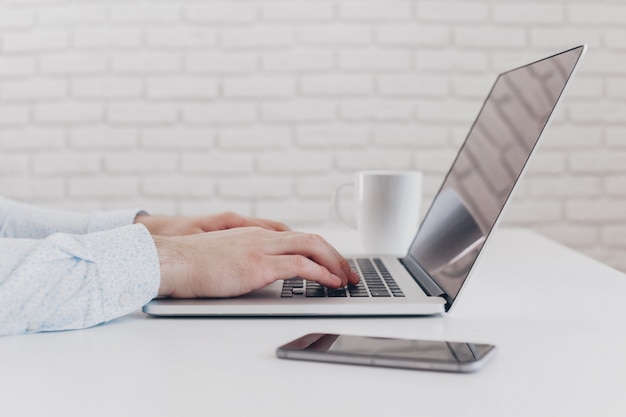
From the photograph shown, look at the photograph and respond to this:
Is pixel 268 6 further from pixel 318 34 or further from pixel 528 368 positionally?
pixel 528 368

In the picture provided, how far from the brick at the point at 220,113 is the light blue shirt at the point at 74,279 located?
1.42 meters

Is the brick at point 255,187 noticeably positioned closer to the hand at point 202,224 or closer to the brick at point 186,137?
the brick at point 186,137

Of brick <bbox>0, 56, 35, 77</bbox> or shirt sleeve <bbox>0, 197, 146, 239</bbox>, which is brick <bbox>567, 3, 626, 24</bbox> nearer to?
shirt sleeve <bbox>0, 197, 146, 239</bbox>

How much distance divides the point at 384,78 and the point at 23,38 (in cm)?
110

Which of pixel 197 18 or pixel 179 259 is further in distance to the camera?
pixel 197 18

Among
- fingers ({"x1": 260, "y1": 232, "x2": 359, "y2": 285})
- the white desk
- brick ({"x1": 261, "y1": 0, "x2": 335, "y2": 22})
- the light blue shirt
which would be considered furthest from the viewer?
brick ({"x1": 261, "y1": 0, "x2": 335, "y2": 22})

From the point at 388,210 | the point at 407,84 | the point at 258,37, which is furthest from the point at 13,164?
the point at 388,210

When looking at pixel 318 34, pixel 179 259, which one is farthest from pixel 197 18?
pixel 179 259

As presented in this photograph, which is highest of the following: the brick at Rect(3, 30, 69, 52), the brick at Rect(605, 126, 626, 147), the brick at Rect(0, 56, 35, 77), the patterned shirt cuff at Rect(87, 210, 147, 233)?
the brick at Rect(3, 30, 69, 52)

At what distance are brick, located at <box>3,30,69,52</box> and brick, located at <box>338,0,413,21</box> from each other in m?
0.85

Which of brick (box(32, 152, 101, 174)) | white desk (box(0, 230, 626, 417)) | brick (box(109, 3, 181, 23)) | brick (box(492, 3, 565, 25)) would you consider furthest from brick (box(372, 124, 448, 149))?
white desk (box(0, 230, 626, 417))

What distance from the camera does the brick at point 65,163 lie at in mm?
2123

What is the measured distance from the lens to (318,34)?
2.07m

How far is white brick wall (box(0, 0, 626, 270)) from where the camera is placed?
2074mm
